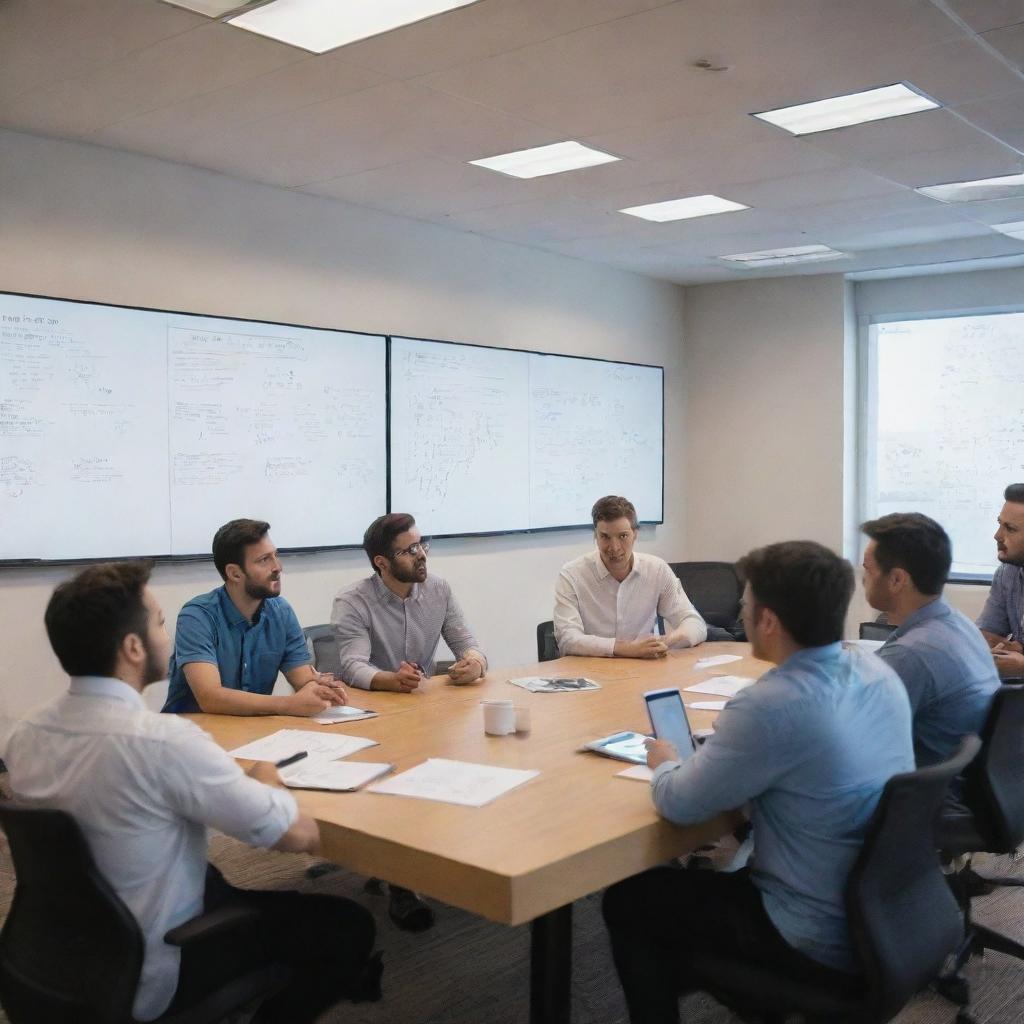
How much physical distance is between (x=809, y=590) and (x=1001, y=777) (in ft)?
3.85

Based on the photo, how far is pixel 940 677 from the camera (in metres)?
2.81

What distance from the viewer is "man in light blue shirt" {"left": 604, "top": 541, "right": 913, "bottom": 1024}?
208 cm

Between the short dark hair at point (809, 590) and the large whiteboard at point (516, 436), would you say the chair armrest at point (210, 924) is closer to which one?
the short dark hair at point (809, 590)

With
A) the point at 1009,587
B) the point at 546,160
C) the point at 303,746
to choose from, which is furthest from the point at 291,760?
the point at 546,160

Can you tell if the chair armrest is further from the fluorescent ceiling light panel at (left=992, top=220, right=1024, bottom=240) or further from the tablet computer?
the fluorescent ceiling light panel at (left=992, top=220, right=1024, bottom=240)

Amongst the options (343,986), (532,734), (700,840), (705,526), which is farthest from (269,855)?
(705,526)

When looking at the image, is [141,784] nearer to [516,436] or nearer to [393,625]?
[393,625]

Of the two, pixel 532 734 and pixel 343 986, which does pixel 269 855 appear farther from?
pixel 343 986

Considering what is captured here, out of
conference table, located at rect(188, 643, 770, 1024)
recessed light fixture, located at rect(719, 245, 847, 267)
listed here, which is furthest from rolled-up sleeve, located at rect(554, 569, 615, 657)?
recessed light fixture, located at rect(719, 245, 847, 267)

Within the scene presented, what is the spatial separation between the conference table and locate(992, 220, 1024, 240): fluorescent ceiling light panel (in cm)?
432

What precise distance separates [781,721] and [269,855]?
2647mm

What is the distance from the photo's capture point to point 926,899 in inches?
86.4

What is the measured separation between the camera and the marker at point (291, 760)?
262 centimetres

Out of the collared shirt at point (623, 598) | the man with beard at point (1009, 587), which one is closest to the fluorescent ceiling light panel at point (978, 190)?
the man with beard at point (1009, 587)
